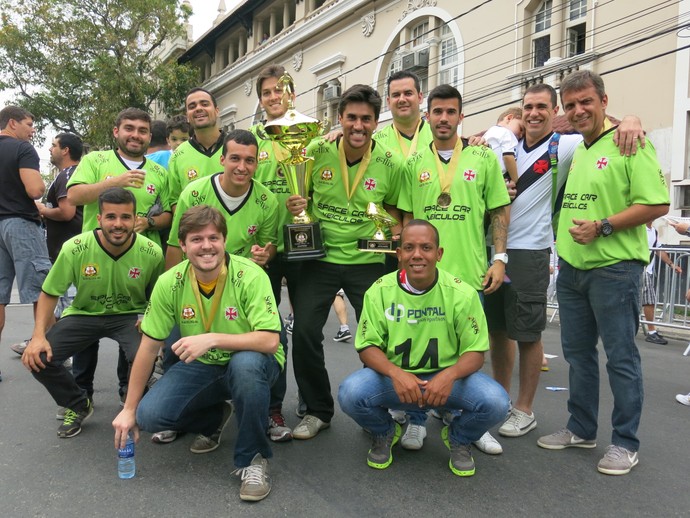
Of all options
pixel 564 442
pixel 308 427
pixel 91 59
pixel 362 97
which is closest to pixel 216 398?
pixel 308 427

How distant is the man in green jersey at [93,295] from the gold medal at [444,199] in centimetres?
197

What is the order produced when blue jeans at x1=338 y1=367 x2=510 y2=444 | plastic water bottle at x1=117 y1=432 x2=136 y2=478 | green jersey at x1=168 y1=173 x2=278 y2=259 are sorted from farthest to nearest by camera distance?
green jersey at x1=168 y1=173 x2=278 y2=259, blue jeans at x1=338 y1=367 x2=510 y2=444, plastic water bottle at x1=117 y1=432 x2=136 y2=478

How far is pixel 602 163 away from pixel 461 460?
1.86 m

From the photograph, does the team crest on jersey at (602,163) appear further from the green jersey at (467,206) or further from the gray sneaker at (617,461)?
the gray sneaker at (617,461)

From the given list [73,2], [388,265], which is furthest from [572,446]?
[73,2]

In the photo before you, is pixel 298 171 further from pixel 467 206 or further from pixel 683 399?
pixel 683 399

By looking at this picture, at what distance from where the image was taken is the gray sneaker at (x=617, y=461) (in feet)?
9.98

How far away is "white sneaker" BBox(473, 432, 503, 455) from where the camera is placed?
10.8ft

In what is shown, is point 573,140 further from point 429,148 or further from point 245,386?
point 245,386

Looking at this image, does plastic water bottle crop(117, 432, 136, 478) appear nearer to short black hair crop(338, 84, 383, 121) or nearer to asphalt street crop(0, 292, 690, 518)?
asphalt street crop(0, 292, 690, 518)

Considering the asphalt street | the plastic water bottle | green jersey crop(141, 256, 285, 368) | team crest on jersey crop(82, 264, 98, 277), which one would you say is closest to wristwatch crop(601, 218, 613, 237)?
the asphalt street

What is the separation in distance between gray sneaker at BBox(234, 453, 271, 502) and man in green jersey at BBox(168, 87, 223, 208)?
Answer: 2.15 m

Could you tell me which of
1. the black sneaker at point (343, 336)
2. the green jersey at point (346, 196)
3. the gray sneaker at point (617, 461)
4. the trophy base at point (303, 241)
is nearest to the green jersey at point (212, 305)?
the trophy base at point (303, 241)

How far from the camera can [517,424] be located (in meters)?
3.65
